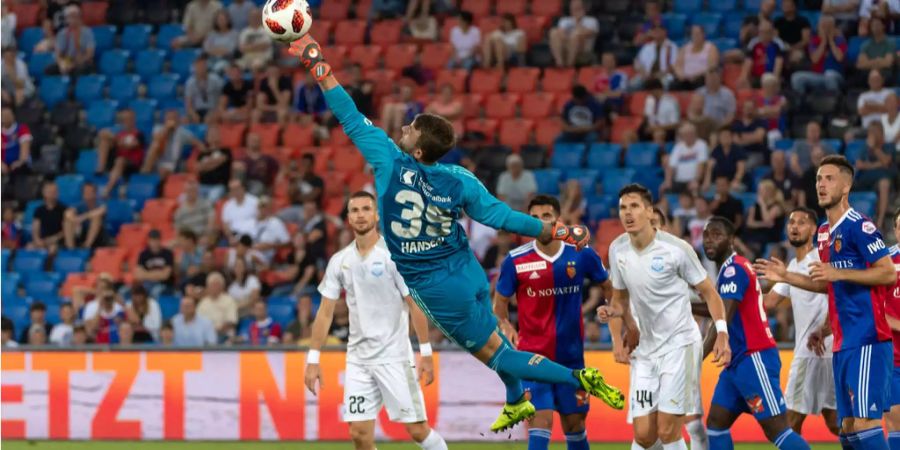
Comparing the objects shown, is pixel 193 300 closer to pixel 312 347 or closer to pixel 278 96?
pixel 278 96

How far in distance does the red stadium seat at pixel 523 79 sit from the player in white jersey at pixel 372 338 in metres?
9.59

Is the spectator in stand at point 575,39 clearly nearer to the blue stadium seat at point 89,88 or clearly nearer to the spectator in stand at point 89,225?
the spectator in stand at point 89,225

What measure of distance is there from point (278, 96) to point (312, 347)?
1055 cm

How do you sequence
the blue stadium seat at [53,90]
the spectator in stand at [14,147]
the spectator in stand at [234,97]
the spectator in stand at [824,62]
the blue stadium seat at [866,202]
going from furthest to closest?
the blue stadium seat at [53,90]
the spectator in stand at [234,97]
the spectator in stand at [14,147]
the spectator in stand at [824,62]
the blue stadium seat at [866,202]

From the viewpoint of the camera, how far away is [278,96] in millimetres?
21297

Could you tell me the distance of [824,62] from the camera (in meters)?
18.8

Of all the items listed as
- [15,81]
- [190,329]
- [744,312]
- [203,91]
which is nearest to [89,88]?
[15,81]

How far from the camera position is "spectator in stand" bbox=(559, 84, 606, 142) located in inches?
768

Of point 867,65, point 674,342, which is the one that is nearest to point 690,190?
point 867,65

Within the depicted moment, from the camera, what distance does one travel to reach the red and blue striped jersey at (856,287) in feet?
32.4

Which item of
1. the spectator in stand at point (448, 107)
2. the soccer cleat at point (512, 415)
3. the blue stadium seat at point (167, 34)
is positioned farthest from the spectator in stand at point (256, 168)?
the soccer cleat at point (512, 415)

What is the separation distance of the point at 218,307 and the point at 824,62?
8045 millimetres

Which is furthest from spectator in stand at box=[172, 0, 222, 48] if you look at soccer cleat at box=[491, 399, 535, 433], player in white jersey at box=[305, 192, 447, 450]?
soccer cleat at box=[491, 399, 535, 433]

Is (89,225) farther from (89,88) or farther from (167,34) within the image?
(167,34)
